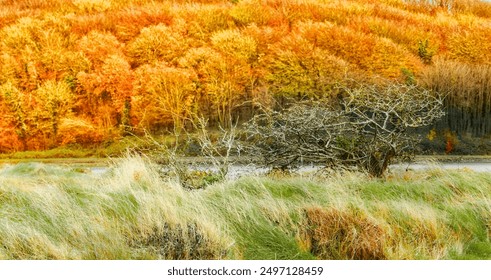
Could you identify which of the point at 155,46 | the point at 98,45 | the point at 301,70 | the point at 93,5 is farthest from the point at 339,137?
the point at 93,5

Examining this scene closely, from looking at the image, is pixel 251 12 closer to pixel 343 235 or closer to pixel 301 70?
pixel 301 70

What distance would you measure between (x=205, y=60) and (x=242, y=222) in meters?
4.75

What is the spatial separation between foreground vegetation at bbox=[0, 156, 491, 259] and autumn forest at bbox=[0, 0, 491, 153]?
2.53m

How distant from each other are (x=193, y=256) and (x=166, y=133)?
4.80 m

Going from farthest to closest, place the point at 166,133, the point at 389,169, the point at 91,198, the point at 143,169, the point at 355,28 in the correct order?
the point at 355,28 → the point at 166,133 → the point at 389,169 → the point at 143,169 → the point at 91,198

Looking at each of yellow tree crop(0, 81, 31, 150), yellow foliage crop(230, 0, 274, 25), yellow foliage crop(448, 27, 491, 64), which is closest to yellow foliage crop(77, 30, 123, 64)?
yellow tree crop(0, 81, 31, 150)

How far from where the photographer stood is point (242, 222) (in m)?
5.47

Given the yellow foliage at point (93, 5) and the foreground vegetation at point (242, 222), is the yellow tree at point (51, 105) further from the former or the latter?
the foreground vegetation at point (242, 222)

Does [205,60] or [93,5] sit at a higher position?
[93,5]

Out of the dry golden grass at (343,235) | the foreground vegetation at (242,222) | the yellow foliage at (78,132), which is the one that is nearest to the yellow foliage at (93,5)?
the yellow foliage at (78,132)

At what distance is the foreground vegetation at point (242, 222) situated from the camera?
4930 millimetres
